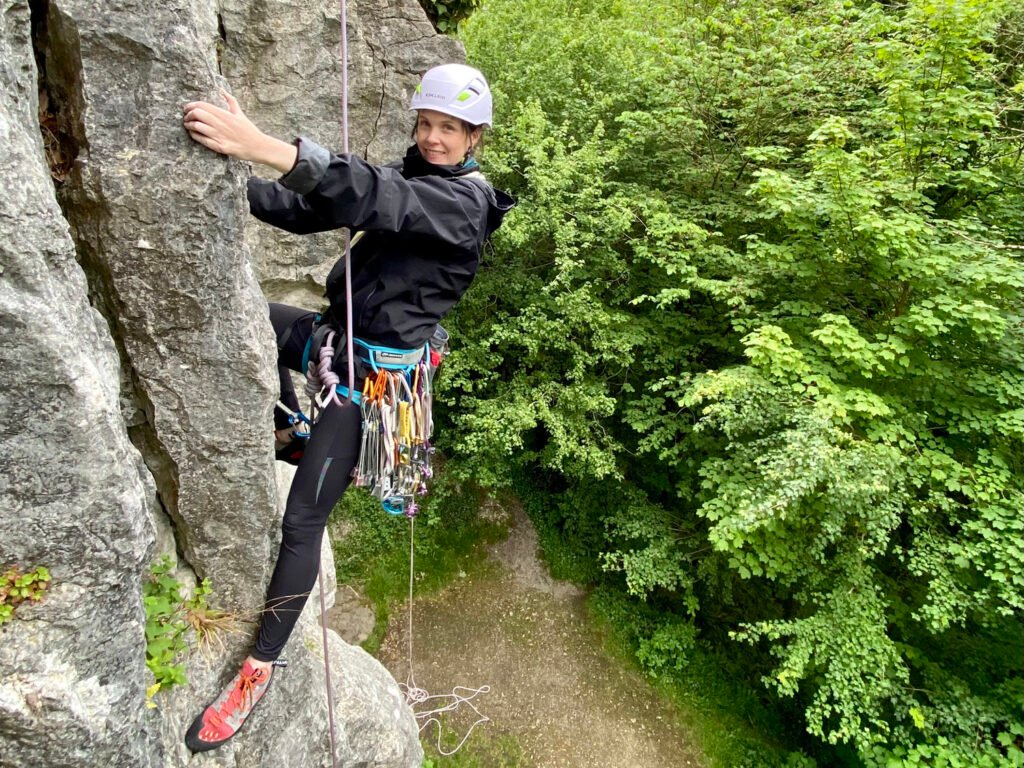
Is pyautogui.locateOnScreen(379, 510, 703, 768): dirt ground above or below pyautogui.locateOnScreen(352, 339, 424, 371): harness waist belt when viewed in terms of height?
below

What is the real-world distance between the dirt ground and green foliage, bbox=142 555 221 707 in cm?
495

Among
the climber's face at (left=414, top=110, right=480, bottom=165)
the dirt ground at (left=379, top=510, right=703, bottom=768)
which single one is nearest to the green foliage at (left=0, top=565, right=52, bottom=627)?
the climber's face at (left=414, top=110, right=480, bottom=165)

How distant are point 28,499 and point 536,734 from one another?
644 cm

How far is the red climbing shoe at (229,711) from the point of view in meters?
2.37

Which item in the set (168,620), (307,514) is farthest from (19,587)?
(307,514)

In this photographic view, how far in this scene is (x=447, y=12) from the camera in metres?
5.17

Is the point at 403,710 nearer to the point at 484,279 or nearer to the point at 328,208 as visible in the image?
the point at 328,208

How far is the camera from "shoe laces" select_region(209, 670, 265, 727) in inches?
95.1

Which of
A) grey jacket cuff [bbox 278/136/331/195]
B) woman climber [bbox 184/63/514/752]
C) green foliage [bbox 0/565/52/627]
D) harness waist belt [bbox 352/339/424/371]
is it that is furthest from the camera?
harness waist belt [bbox 352/339/424/371]

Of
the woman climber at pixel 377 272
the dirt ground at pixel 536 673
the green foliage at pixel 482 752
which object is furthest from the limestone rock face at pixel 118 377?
the dirt ground at pixel 536 673

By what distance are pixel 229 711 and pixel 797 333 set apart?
16.5 ft

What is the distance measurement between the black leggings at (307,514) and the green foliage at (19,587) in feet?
3.00

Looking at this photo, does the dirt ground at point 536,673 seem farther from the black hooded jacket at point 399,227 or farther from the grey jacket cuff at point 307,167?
the grey jacket cuff at point 307,167

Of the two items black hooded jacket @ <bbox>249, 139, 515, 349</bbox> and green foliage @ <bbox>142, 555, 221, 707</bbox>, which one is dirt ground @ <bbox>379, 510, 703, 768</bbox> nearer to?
green foliage @ <bbox>142, 555, 221, 707</bbox>
